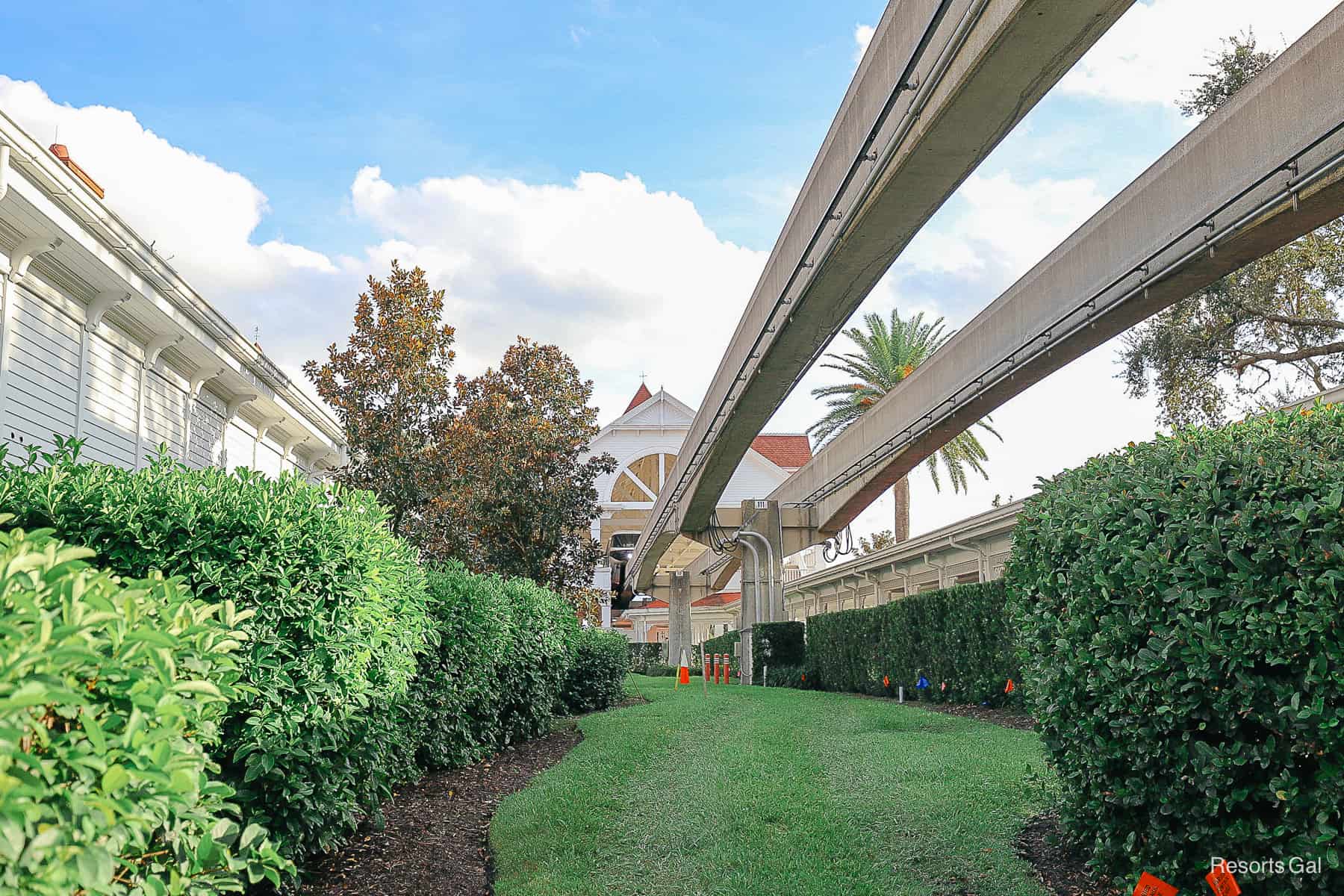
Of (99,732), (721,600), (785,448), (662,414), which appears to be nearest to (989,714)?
(99,732)

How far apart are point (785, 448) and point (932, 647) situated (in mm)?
47618

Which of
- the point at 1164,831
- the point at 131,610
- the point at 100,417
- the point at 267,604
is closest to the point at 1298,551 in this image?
the point at 1164,831

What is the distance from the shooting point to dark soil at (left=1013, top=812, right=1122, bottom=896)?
4.97 meters

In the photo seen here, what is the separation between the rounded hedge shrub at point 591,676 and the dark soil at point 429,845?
6.29 metres

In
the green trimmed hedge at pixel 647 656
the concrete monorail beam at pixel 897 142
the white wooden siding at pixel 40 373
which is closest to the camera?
the concrete monorail beam at pixel 897 142

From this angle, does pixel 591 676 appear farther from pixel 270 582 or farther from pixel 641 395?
pixel 641 395

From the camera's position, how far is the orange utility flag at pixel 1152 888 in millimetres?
4070

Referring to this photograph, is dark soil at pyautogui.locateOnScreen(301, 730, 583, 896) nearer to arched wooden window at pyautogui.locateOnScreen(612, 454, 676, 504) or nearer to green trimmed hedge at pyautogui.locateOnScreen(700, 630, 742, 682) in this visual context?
green trimmed hedge at pyautogui.locateOnScreen(700, 630, 742, 682)

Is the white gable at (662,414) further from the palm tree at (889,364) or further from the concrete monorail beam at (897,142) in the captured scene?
the concrete monorail beam at (897,142)

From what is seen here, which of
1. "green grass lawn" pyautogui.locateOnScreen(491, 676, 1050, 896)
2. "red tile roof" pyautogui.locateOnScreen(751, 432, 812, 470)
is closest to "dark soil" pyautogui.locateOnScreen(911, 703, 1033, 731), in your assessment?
"green grass lawn" pyautogui.locateOnScreen(491, 676, 1050, 896)

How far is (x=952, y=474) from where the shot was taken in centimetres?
3734

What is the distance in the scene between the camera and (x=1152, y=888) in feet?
13.6

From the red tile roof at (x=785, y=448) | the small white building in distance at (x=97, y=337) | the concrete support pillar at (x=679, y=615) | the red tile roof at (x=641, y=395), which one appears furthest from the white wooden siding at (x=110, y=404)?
the red tile roof at (x=641, y=395)

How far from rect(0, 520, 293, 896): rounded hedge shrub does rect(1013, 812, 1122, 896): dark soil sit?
13.1 ft
